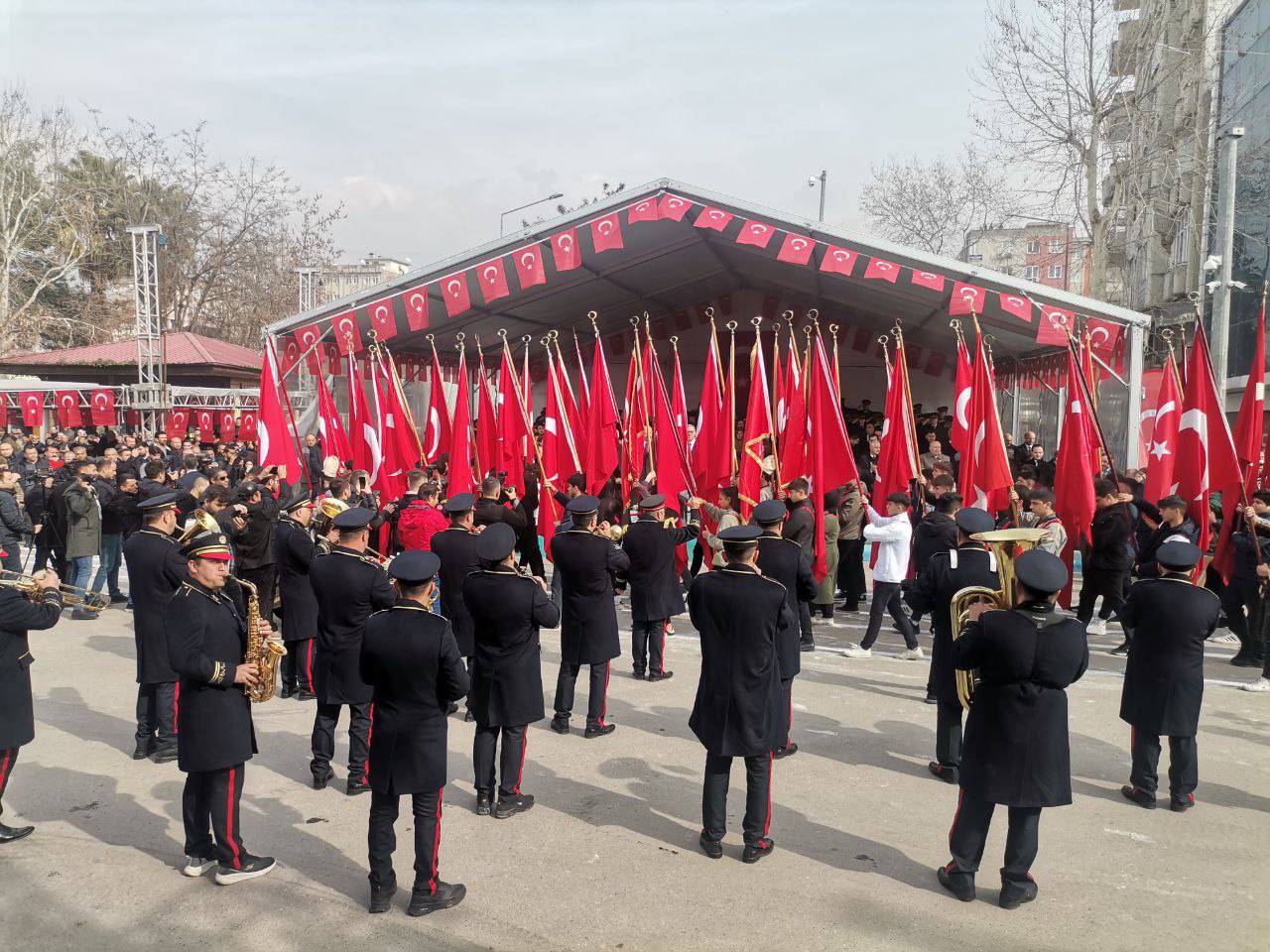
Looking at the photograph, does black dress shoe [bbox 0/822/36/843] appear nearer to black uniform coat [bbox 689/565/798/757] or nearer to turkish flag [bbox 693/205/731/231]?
black uniform coat [bbox 689/565/798/757]

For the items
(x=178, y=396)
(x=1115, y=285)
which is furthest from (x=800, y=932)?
(x=1115, y=285)

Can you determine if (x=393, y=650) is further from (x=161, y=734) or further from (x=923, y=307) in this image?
(x=923, y=307)

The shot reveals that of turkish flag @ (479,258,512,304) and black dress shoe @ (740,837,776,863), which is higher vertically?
turkish flag @ (479,258,512,304)

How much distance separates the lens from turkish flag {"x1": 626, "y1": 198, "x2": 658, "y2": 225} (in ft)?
42.7

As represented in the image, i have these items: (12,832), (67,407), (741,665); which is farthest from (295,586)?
(67,407)

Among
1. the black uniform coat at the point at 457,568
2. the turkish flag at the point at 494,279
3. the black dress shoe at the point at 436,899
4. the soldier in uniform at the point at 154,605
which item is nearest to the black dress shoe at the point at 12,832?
the soldier in uniform at the point at 154,605

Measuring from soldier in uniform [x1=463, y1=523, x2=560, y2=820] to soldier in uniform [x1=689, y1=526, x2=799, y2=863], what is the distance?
0.97 metres

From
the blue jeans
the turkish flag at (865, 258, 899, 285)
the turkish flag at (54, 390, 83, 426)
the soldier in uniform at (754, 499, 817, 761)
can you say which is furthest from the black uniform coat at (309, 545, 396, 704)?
the turkish flag at (54, 390, 83, 426)

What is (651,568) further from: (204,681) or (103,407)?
(103,407)

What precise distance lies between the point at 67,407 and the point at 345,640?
78.8 ft

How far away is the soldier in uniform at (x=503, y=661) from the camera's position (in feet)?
17.2

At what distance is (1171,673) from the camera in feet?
17.6

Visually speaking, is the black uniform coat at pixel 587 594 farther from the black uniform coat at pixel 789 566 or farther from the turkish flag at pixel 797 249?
the turkish flag at pixel 797 249

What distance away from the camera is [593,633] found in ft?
21.6
